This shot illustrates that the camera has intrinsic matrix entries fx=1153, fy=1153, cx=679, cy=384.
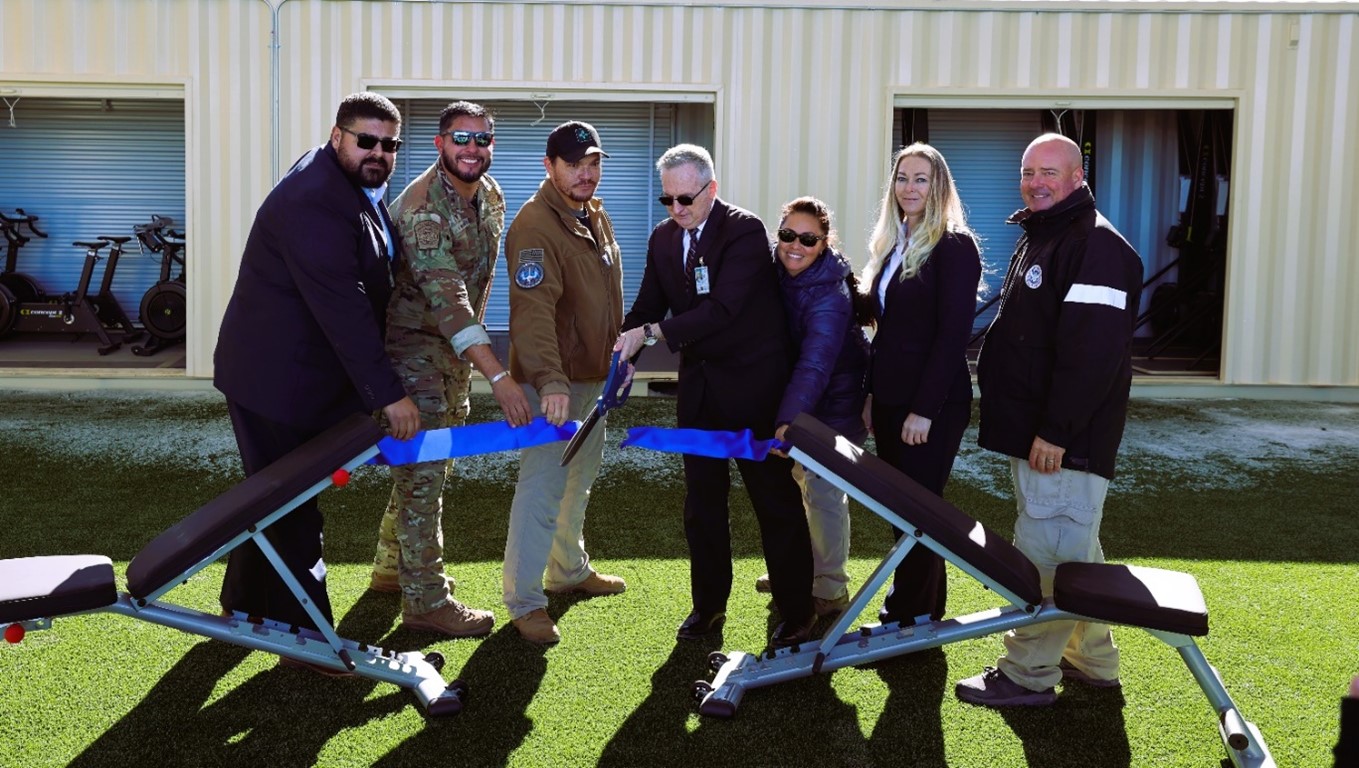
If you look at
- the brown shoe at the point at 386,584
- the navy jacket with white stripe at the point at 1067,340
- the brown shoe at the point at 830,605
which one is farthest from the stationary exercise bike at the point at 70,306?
the navy jacket with white stripe at the point at 1067,340

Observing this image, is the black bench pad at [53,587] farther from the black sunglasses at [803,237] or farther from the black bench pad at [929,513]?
the black sunglasses at [803,237]

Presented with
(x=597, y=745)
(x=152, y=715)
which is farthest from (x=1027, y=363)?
(x=152, y=715)

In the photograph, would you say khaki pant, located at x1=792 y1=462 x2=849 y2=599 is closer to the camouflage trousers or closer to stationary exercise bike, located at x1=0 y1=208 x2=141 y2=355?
the camouflage trousers

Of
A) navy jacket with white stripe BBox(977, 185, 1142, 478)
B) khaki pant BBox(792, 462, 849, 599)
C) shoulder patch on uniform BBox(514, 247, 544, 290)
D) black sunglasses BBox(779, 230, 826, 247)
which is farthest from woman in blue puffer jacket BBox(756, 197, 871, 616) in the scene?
shoulder patch on uniform BBox(514, 247, 544, 290)

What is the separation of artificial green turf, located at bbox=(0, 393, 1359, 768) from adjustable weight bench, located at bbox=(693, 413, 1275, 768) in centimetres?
12

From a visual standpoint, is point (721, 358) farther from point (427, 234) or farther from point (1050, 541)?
point (1050, 541)

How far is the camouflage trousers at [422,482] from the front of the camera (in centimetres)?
376

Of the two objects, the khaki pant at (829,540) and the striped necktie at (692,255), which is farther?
the khaki pant at (829,540)

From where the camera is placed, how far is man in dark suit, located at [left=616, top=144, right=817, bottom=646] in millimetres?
3496

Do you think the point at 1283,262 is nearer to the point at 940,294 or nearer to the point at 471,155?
the point at 940,294

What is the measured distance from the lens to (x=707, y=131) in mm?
11266

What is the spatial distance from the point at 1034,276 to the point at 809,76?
5.72 meters

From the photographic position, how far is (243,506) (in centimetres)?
292

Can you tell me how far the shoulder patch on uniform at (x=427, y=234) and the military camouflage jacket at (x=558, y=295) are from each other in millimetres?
236
